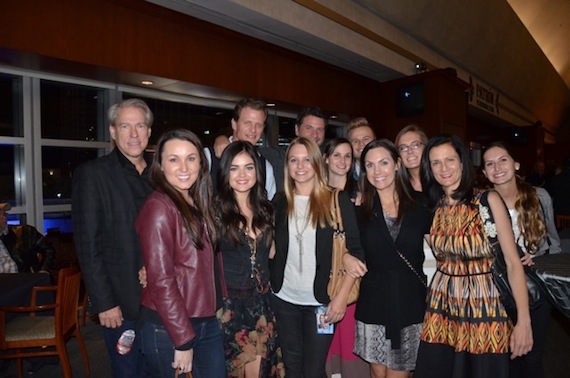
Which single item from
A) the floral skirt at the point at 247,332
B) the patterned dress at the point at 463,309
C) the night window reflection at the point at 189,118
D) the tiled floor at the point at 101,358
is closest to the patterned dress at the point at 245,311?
the floral skirt at the point at 247,332

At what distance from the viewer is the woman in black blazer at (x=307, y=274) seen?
6.97 feet

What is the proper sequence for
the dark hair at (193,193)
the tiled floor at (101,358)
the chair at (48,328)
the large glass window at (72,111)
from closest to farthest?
1. the dark hair at (193,193)
2. the chair at (48,328)
3. the tiled floor at (101,358)
4. the large glass window at (72,111)

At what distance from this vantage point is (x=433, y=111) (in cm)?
709

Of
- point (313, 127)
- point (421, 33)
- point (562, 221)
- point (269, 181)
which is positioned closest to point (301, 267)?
point (269, 181)

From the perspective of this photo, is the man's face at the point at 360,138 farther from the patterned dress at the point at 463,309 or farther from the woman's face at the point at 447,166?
the patterned dress at the point at 463,309

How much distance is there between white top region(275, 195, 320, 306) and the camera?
84.4 inches

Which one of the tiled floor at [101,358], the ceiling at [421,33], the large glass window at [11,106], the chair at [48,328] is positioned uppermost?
the ceiling at [421,33]

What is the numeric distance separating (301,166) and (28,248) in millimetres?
3416

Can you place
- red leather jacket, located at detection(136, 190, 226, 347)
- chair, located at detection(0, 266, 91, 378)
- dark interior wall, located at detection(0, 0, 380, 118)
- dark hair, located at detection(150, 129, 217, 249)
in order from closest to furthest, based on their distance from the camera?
1. red leather jacket, located at detection(136, 190, 226, 347)
2. dark hair, located at detection(150, 129, 217, 249)
3. chair, located at detection(0, 266, 91, 378)
4. dark interior wall, located at detection(0, 0, 380, 118)

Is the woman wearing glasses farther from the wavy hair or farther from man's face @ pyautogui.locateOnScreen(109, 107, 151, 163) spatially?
man's face @ pyautogui.locateOnScreen(109, 107, 151, 163)

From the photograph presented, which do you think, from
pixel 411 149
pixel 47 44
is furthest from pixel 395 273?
pixel 47 44

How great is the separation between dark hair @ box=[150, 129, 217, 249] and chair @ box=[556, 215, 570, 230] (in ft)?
17.7

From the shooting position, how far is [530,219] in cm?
247

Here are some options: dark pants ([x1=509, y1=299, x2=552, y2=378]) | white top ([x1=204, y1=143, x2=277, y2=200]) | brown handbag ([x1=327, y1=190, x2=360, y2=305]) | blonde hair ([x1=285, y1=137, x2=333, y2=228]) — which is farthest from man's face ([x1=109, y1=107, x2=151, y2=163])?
dark pants ([x1=509, y1=299, x2=552, y2=378])
